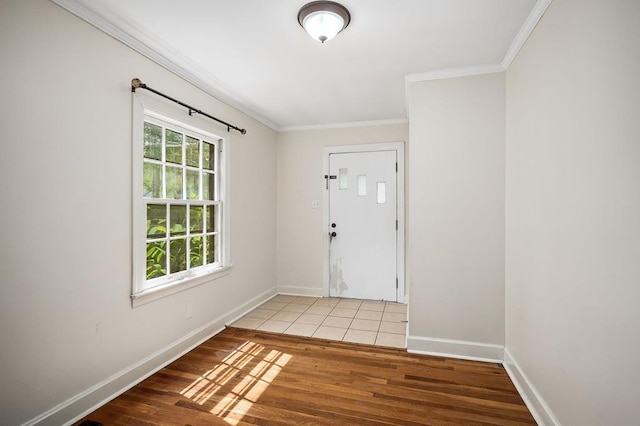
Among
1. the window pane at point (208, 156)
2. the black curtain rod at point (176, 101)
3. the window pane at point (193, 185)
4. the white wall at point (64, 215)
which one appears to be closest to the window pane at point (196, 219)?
the window pane at point (193, 185)

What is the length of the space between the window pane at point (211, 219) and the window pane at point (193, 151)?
0.49m

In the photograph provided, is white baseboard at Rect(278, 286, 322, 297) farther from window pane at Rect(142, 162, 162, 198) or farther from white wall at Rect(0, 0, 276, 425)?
window pane at Rect(142, 162, 162, 198)

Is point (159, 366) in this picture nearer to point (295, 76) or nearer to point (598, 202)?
point (295, 76)

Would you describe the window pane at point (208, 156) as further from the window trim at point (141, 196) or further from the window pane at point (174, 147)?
the window pane at point (174, 147)

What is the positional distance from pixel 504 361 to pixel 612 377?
4.75ft

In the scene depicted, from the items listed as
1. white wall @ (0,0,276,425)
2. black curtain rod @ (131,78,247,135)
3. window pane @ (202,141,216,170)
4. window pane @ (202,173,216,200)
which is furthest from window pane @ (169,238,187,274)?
black curtain rod @ (131,78,247,135)

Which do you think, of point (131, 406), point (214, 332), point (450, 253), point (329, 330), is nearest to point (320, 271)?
point (329, 330)

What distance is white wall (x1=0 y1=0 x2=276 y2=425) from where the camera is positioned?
1558mm

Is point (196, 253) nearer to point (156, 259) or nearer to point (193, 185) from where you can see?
point (156, 259)

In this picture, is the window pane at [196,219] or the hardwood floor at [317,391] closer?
the hardwood floor at [317,391]

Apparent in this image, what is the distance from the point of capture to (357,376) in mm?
2336

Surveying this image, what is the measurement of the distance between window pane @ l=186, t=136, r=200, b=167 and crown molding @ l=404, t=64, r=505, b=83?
2099mm

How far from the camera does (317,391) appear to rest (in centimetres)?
215

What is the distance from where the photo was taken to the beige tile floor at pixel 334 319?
122 inches
